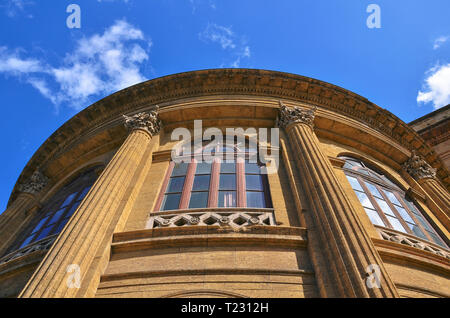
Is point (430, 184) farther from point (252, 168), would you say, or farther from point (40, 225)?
point (40, 225)

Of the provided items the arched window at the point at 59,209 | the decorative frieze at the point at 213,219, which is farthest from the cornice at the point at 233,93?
the decorative frieze at the point at 213,219

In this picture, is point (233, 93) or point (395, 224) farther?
point (233, 93)

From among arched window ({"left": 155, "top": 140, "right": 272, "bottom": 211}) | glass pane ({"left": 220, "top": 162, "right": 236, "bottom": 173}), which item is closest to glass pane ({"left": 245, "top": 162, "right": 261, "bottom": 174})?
arched window ({"left": 155, "top": 140, "right": 272, "bottom": 211})

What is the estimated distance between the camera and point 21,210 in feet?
42.6

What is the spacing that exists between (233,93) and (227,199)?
228 inches

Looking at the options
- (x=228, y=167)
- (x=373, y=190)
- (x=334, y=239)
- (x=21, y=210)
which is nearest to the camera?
(x=334, y=239)

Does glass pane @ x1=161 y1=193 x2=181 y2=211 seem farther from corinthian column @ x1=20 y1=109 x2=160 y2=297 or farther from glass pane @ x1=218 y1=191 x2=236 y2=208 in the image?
glass pane @ x1=218 y1=191 x2=236 y2=208

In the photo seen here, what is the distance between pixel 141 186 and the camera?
9.91 m

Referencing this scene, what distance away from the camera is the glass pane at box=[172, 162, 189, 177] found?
1066 cm

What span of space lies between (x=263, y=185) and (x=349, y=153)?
4945 millimetres

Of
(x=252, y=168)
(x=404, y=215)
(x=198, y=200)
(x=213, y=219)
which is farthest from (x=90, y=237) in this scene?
(x=404, y=215)

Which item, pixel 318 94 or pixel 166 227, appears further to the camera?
pixel 318 94
